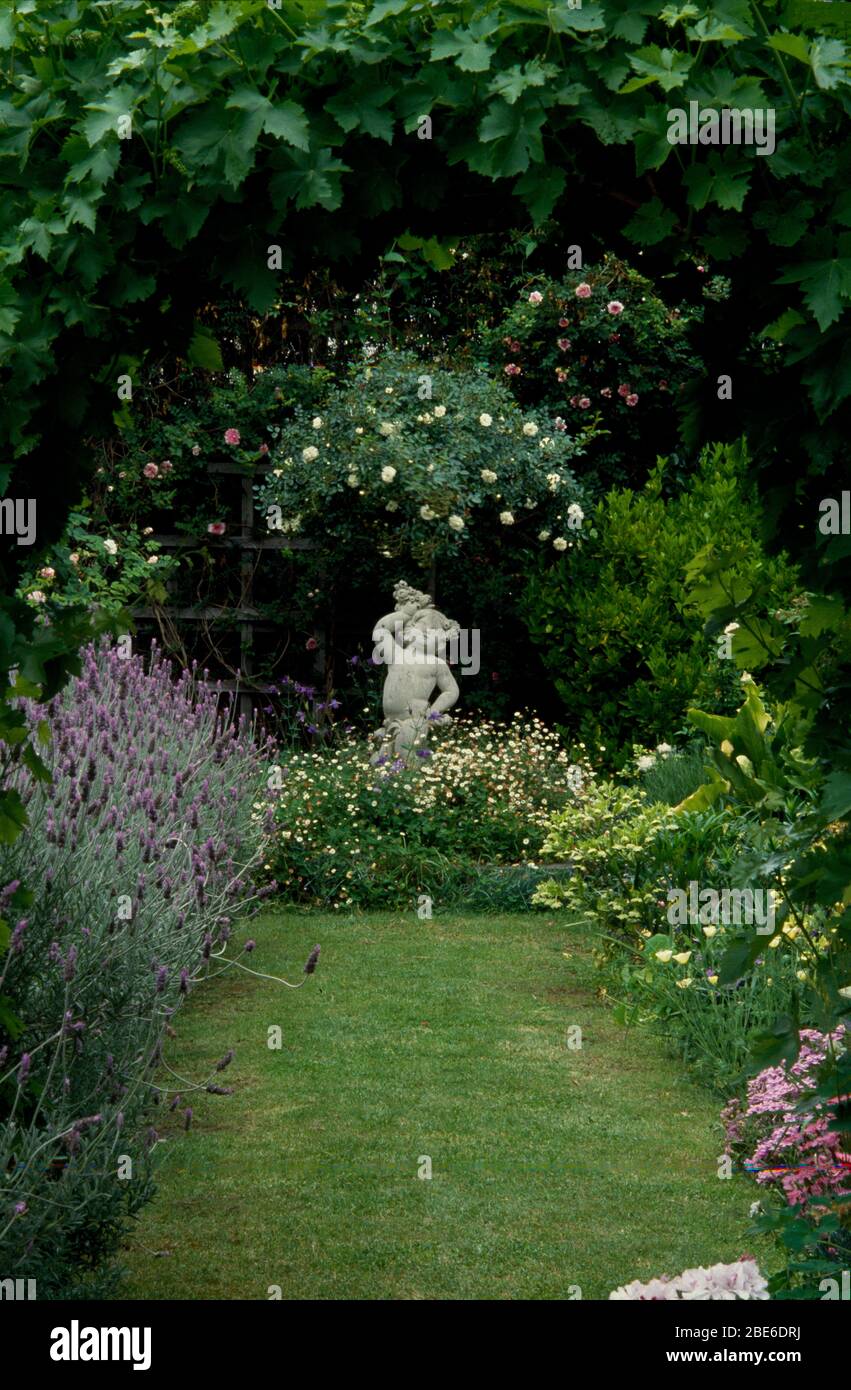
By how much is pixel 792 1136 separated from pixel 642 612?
18.3 ft

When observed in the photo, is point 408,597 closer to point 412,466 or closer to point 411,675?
point 411,675

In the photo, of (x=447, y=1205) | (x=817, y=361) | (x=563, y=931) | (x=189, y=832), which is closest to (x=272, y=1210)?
(x=447, y=1205)

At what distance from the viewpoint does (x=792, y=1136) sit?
3.87m

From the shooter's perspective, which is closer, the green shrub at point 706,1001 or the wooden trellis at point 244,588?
the green shrub at point 706,1001

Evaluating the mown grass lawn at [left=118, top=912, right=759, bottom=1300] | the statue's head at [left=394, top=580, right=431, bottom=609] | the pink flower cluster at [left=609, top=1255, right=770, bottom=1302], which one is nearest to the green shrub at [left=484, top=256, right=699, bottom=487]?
the statue's head at [left=394, top=580, right=431, bottom=609]

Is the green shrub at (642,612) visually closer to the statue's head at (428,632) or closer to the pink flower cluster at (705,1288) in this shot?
the statue's head at (428,632)

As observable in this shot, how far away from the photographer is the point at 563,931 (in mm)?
7672

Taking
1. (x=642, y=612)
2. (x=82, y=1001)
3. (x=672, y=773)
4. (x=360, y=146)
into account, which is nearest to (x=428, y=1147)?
(x=82, y=1001)

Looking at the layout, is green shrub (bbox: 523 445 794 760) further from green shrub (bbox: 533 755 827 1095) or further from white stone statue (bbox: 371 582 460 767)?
green shrub (bbox: 533 755 827 1095)

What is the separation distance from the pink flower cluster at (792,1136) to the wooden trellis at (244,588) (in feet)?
21.5

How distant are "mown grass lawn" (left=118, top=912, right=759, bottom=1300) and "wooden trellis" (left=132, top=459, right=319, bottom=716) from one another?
4.15 metres

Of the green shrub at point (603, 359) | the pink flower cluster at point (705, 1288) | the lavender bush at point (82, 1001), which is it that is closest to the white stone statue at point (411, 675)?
the green shrub at point (603, 359)

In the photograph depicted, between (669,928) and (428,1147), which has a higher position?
(669,928)

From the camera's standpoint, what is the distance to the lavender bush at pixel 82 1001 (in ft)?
10.3
